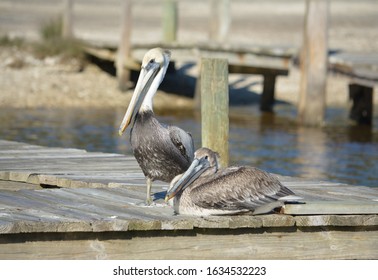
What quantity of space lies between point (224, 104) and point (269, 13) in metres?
29.0

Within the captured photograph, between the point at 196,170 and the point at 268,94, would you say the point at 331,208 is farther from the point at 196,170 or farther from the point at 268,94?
Result: the point at 268,94

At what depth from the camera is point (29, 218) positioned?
25.6 feet

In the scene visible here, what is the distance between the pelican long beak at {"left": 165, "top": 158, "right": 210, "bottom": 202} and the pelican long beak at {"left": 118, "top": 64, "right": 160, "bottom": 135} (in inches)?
29.1

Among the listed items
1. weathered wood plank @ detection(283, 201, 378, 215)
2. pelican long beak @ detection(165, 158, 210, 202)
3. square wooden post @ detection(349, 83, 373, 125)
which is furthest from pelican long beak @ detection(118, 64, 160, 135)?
square wooden post @ detection(349, 83, 373, 125)

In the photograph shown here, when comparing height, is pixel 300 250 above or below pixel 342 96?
above

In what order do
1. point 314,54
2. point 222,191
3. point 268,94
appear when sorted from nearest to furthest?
1. point 222,191
2. point 314,54
3. point 268,94

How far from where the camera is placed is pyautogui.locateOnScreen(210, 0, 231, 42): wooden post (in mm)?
22172

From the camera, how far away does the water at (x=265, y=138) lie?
49.5 feet

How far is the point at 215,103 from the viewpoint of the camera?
10547 millimetres

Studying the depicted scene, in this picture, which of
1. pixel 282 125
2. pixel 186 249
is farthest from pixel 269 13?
pixel 186 249

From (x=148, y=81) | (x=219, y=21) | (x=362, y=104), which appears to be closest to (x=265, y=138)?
(x=362, y=104)

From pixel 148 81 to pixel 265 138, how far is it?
30.2 feet

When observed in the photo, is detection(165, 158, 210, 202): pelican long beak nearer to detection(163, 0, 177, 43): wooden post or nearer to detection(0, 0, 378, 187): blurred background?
detection(0, 0, 378, 187): blurred background
